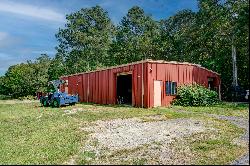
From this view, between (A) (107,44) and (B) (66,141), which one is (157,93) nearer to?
(B) (66,141)

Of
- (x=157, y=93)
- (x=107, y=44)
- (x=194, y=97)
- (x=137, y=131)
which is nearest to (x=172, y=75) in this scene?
(x=157, y=93)

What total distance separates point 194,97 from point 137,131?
13185 millimetres

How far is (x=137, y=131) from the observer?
53.9 ft

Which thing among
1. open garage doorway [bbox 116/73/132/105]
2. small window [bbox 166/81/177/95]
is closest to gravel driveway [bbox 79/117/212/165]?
small window [bbox 166/81/177/95]

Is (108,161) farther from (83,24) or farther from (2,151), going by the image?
(83,24)

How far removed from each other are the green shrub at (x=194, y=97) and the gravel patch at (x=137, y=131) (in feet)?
31.2

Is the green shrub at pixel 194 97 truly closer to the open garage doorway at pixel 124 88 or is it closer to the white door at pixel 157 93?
the white door at pixel 157 93

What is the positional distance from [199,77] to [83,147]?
67.6 feet

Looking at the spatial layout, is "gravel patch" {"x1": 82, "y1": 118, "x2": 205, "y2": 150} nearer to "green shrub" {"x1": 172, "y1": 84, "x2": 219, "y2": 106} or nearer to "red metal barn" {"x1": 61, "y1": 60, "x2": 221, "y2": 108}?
"red metal barn" {"x1": 61, "y1": 60, "x2": 221, "y2": 108}

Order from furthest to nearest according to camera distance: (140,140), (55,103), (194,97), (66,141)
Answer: (55,103)
(194,97)
(66,141)
(140,140)

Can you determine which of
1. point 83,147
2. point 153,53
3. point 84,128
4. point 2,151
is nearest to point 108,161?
point 83,147

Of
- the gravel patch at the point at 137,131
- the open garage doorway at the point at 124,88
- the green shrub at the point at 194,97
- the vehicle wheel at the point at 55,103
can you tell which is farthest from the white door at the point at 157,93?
the vehicle wheel at the point at 55,103

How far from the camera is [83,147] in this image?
13.8 m

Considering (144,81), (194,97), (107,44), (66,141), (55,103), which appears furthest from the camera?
(107,44)
